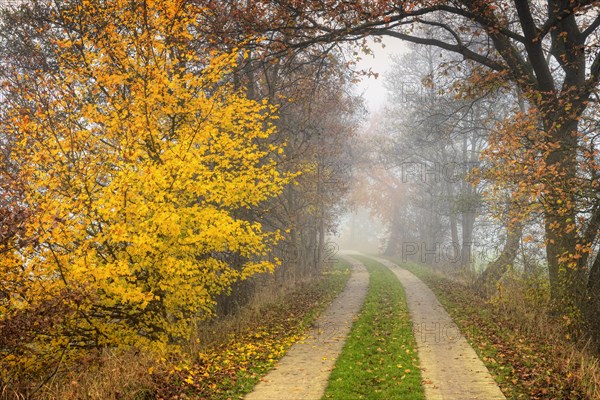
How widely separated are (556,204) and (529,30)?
429cm

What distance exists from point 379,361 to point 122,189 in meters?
5.96

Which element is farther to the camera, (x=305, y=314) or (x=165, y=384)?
(x=305, y=314)

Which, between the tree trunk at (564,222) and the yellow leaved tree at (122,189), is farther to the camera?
the tree trunk at (564,222)

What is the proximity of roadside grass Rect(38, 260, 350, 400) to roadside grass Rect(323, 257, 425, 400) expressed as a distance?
1.41 m

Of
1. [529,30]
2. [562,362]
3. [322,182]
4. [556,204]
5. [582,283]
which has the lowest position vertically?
[562,362]

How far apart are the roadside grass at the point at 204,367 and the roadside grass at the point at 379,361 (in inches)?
55.7

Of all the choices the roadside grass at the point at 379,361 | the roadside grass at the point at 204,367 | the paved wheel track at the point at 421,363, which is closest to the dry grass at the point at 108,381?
the roadside grass at the point at 204,367

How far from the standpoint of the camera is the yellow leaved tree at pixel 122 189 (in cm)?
845

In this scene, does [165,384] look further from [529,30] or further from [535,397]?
[529,30]

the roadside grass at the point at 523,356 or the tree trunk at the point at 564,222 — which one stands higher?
the tree trunk at the point at 564,222

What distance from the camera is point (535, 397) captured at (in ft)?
24.1

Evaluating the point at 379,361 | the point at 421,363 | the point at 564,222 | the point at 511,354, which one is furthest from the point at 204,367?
the point at 564,222

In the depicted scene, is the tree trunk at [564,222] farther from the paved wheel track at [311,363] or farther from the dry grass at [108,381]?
the dry grass at [108,381]

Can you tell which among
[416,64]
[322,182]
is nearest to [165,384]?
[322,182]
